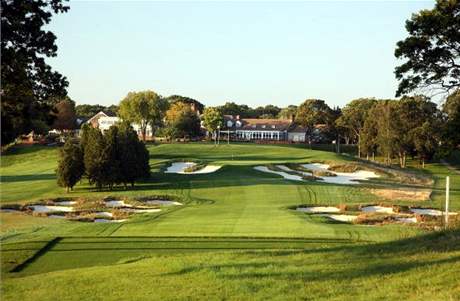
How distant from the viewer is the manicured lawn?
11.8 m

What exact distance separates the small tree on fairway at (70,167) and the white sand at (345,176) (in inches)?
795

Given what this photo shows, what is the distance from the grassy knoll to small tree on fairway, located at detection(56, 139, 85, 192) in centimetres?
2763

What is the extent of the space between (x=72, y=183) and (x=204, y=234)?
2306cm

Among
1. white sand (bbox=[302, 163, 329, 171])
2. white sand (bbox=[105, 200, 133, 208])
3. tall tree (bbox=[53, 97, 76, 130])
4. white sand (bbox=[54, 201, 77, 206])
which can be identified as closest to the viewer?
white sand (bbox=[105, 200, 133, 208])

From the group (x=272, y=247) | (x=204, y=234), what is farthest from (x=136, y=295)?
(x=204, y=234)

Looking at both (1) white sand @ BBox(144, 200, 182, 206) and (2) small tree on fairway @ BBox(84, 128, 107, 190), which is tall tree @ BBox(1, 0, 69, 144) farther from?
(2) small tree on fairway @ BBox(84, 128, 107, 190)

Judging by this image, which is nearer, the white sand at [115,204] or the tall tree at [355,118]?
the white sand at [115,204]

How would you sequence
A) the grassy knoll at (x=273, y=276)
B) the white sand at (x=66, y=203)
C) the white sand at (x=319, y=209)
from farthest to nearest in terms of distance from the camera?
the white sand at (x=66, y=203)
the white sand at (x=319, y=209)
the grassy knoll at (x=273, y=276)

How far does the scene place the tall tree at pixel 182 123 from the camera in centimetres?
10769

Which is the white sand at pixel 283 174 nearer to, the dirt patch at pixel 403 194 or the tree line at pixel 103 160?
the dirt patch at pixel 403 194

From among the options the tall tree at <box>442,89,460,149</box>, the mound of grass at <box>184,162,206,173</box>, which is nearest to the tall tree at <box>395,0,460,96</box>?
the tall tree at <box>442,89,460,149</box>

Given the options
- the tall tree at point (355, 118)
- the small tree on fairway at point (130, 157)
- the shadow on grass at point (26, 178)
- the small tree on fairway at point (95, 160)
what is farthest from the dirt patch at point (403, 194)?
the tall tree at point (355, 118)

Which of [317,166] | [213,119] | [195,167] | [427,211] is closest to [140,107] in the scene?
[213,119]

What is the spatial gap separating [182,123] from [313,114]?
2966 cm
